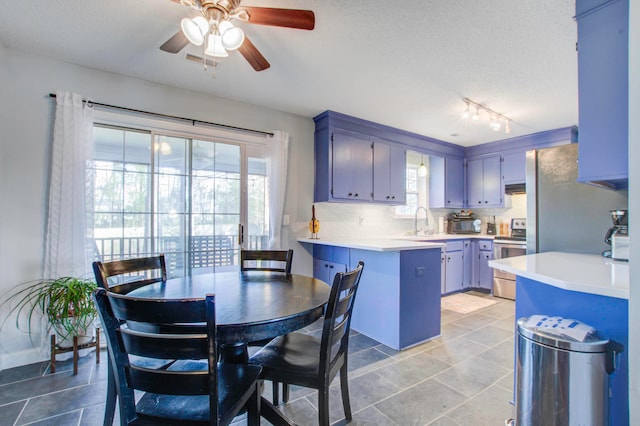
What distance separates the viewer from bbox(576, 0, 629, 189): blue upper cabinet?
132cm

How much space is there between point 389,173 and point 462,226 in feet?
6.88

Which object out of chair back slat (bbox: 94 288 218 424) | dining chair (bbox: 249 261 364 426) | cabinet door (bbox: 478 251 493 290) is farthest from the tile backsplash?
chair back slat (bbox: 94 288 218 424)

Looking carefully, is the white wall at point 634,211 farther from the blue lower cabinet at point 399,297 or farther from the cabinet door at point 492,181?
the cabinet door at point 492,181

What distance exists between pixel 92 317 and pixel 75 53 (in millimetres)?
2132

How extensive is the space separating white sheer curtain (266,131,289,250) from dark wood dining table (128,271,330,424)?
130 cm

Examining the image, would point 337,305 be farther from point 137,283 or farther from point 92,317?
point 92,317

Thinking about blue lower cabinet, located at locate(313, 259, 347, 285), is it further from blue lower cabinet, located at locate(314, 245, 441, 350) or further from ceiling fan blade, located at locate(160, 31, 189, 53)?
ceiling fan blade, located at locate(160, 31, 189, 53)

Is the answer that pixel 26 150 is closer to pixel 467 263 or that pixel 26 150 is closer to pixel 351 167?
pixel 351 167

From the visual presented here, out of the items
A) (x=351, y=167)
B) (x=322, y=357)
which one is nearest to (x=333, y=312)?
(x=322, y=357)

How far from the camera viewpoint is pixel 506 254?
437 centimetres

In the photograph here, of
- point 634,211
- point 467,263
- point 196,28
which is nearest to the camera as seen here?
point 634,211

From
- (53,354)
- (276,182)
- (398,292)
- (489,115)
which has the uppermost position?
(489,115)

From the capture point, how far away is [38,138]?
2402mm

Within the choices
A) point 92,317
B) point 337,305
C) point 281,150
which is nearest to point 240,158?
point 281,150
